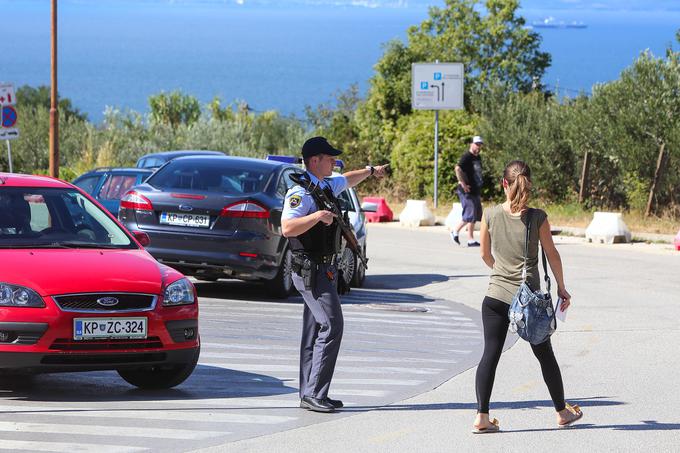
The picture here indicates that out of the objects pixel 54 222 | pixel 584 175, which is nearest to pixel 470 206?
pixel 584 175

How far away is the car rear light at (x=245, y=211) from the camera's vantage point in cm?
1486

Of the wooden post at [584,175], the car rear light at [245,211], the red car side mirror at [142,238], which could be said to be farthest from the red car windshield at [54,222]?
the wooden post at [584,175]

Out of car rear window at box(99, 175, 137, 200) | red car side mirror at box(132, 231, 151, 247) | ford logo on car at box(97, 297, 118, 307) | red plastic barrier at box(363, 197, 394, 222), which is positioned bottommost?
red plastic barrier at box(363, 197, 394, 222)

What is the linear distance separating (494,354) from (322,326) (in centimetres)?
117

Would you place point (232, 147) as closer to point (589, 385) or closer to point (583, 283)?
point (583, 283)

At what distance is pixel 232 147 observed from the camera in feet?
140

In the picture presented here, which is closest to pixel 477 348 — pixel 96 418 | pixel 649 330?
pixel 649 330

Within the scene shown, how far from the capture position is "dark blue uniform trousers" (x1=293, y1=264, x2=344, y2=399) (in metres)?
8.63

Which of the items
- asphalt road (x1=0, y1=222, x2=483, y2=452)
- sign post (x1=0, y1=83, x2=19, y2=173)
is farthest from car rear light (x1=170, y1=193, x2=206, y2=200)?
sign post (x1=0, y1=83, x2=19, y2=173)

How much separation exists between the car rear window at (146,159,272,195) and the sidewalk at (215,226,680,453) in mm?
3024

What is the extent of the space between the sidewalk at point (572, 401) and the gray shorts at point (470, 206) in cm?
728

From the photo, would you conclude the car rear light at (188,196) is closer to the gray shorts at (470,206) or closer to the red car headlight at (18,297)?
the red car headlight at (18,297)

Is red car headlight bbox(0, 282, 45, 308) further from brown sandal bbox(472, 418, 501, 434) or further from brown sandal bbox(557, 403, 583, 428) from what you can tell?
brown sandal bbox(557, 403, 583, 428)

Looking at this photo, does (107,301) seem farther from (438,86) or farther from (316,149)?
(438,86)
